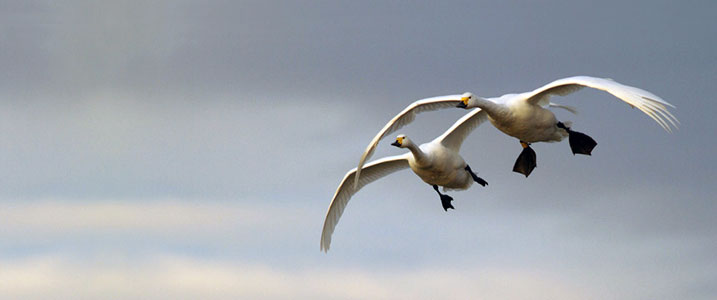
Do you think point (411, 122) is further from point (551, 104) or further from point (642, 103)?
point (642, 103)

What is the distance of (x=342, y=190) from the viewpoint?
1965 inches

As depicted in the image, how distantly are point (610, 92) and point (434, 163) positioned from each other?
6601 millimetres

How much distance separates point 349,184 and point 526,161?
5756mm

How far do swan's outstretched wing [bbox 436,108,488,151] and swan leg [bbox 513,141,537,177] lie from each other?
2465mm

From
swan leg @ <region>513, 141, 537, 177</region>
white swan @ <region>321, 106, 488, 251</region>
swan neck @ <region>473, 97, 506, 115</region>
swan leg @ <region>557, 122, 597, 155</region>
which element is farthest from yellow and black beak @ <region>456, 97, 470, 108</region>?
swan leg @ <region>513, 141, 537, 177</region>

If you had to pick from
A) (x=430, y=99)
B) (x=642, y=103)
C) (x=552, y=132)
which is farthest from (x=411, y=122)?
(x=642, y=103)

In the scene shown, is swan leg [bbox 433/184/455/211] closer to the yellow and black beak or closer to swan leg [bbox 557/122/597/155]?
swan leg [bbox 557/122/597/155]

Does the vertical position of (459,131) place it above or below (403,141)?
above

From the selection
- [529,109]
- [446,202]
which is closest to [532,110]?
[529,109]

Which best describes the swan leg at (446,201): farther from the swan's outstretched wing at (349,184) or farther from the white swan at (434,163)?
the swan's outstretched wing at (349,184)

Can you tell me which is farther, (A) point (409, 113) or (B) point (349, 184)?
(B) point (349, 184)

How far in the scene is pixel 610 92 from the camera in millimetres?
41438

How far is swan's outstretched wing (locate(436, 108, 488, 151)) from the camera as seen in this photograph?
46.8 metres

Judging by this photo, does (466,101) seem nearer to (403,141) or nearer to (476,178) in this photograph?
(403,141)
